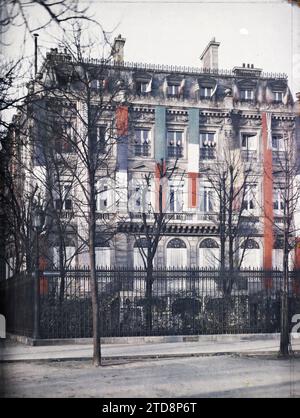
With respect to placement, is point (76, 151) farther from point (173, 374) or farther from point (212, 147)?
point (173, 374)

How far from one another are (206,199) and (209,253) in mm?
980

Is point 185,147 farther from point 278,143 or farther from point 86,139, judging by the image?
point 86,139

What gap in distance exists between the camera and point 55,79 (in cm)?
859

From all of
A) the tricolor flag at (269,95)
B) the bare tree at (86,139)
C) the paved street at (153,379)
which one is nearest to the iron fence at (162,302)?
the bare tree at (86,139)

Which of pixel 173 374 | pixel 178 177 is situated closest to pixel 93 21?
pixel 178 177

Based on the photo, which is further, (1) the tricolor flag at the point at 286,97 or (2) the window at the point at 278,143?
(2) the window at the point at 278,143

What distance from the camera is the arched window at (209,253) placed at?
31.8 feet

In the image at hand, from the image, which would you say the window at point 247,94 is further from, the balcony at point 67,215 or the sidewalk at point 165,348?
the sidewalk at point 165,348

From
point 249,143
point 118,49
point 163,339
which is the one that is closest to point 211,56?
point 118,49

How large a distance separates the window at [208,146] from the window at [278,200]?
1180 mm

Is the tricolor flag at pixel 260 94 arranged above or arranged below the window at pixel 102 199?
above

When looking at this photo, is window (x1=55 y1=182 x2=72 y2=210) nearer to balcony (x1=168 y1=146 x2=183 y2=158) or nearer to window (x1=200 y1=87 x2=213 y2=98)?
balcony (x1=168 y1=146 x2=183 y2=158)

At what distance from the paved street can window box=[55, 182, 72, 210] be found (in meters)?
2.53

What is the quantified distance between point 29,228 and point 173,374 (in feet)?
11.6
